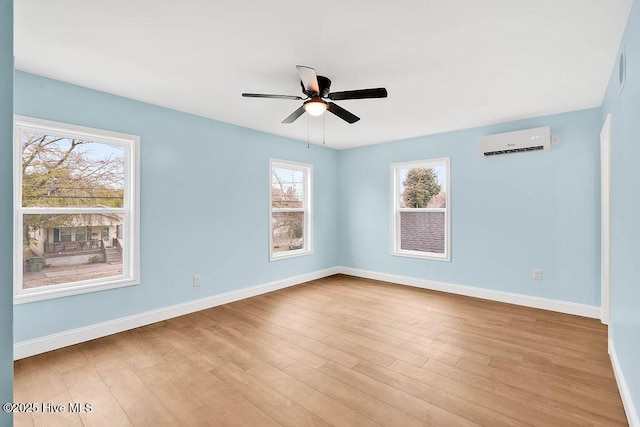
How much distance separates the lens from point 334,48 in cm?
228

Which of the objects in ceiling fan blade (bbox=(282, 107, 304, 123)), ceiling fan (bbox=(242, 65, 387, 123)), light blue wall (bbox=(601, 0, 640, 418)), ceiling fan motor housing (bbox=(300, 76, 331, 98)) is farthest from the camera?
ceiling fan blade (bbox=(282, 107, 304, 123))

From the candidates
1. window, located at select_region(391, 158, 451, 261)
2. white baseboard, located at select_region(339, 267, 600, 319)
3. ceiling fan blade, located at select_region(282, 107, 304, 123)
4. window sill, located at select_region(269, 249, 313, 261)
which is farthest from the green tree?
ceiling fan blade, located at select_region(282, 107, 304, 123)

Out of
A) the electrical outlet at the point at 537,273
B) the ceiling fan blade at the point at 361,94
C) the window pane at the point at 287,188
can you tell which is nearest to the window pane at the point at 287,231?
the window pane at the point at 287,188

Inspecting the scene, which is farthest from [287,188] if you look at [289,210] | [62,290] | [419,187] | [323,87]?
[62,290]

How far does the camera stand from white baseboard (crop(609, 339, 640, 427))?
1694 millimetres

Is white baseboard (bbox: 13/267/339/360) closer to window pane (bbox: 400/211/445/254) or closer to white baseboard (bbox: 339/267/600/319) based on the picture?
white baseboard (bbox: 339/267/600/319)

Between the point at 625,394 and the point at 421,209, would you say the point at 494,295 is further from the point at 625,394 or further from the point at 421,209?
the point at 625,394

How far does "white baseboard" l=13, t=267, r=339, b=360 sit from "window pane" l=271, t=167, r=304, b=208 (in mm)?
1280

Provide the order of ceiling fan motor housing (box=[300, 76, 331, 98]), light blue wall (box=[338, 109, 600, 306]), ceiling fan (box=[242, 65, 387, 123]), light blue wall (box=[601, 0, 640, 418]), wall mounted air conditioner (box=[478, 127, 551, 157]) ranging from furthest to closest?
wall mounted air conditioner (box=[478, 127, 551, 157])
light blue wall (box=[338, 109, 600, 306])
ceiling fan motor housing (box=[300, 76, 331, 98])
ceiling fan (box=[242, 65, 387, 123])
light blue wall (box=[601, 0, 640, 418])

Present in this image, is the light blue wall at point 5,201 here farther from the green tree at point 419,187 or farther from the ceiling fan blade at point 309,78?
the green tree at point 419,187

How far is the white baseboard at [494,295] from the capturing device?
11.8 feet

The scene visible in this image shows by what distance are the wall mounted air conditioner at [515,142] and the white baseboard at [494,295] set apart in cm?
189

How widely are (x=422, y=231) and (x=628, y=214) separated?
3.19m

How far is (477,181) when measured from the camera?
172 inches
